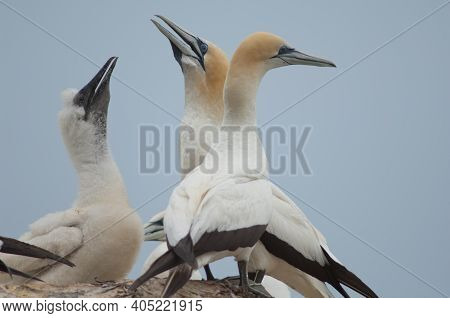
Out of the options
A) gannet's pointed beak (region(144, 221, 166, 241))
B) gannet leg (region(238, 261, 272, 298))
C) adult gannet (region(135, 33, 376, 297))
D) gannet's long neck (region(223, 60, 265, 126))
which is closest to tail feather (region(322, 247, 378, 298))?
adult gannet (region(135, 33, 376, 297))

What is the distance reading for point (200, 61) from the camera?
5609mm

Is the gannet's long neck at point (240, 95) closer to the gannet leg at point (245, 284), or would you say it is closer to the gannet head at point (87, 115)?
the gannet leg at point (245, 284)

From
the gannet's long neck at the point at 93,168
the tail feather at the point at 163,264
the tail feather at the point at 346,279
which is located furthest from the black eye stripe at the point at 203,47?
the tail feather at the point at 163,264

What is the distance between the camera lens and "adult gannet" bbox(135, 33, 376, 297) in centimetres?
437

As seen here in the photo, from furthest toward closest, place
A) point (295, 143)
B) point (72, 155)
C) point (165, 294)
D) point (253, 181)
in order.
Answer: point (295, 143), point (72, 155), point (253, 181), point (165, 294)

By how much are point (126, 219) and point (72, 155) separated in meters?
0.61

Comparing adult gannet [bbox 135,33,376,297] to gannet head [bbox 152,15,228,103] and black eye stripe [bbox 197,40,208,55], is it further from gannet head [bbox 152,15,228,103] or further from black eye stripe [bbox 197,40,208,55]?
black eye stripe [bbox 197,40,208,55]

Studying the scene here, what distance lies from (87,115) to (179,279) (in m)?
1.80

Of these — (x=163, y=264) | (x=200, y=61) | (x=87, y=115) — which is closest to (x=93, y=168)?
(x=87, y=115)

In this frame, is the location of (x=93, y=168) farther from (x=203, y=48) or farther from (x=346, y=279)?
(x=346, y=279)

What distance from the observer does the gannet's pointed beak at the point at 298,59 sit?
4656 mm

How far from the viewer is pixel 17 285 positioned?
4.34 metres
